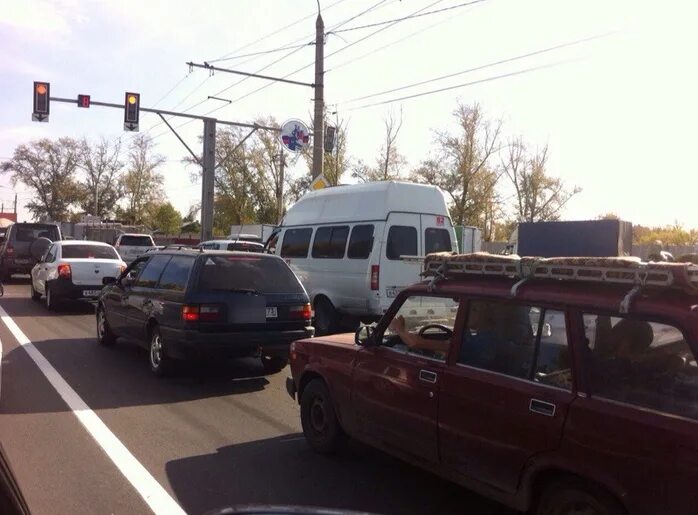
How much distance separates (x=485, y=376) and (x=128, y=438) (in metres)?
3.33

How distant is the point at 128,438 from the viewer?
5.48m

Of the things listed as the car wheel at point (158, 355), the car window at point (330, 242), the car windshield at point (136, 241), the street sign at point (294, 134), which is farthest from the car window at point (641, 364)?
the car windshield at point (136, 241)

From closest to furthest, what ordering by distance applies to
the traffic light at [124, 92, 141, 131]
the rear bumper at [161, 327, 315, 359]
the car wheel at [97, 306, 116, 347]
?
the rear bumper at [161, 327, 315, 359] → the car wheel at [97, 306, 116, 347] → the traffic light at [124, 92, 141, 131]

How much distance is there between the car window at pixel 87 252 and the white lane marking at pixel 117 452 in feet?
22.5

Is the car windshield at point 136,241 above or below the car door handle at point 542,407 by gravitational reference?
above

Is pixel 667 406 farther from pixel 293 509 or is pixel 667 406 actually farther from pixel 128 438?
pixel 128 438

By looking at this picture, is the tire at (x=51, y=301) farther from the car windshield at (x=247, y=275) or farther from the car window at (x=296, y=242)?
the car windshield at (x=247, y=275)

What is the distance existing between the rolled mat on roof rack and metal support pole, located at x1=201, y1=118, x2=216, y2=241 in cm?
2386

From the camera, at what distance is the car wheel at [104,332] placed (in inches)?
392

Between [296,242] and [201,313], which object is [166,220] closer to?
[296,242]

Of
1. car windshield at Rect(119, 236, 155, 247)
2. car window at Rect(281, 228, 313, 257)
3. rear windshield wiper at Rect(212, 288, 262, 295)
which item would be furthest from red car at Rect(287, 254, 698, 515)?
car windshield at Rect(119, 236, 155, 247)

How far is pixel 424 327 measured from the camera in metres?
4.68

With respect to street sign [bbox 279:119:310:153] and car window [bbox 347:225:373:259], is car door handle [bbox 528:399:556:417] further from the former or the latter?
street sign [bbox 279:119:310:153]

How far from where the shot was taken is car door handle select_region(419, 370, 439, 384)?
4125 mm
